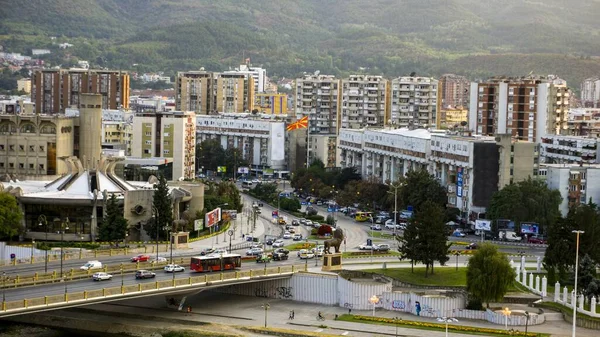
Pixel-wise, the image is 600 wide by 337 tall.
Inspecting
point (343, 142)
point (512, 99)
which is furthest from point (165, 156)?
point (512, 99)

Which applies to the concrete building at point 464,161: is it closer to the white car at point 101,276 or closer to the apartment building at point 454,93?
the white car at point 101,276

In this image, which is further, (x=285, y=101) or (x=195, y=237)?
(x=285, y=101)

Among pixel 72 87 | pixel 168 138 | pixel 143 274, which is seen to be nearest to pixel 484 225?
pixel 143 274

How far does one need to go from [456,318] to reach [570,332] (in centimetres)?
502

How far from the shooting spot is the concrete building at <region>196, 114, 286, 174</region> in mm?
119188

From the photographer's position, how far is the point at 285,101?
540 ft

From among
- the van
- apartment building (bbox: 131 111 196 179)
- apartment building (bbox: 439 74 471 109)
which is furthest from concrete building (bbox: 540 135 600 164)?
apartment building (bbox: 439 74 471 109)

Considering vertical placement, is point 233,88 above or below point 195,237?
above

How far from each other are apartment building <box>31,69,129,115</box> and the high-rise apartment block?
6.47 meters

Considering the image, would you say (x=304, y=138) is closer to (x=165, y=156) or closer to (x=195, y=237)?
(x=165, y=156)

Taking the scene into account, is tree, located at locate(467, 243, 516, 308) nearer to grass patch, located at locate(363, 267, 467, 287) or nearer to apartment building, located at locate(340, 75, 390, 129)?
grass patch, located at locate(363, 267, 467, 287)

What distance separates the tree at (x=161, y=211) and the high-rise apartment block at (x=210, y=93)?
69.7 metres

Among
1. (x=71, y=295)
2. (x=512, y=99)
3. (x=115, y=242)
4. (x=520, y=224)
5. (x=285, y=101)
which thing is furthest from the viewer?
(x=285, y=101)

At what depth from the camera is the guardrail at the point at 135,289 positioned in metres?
45.9
